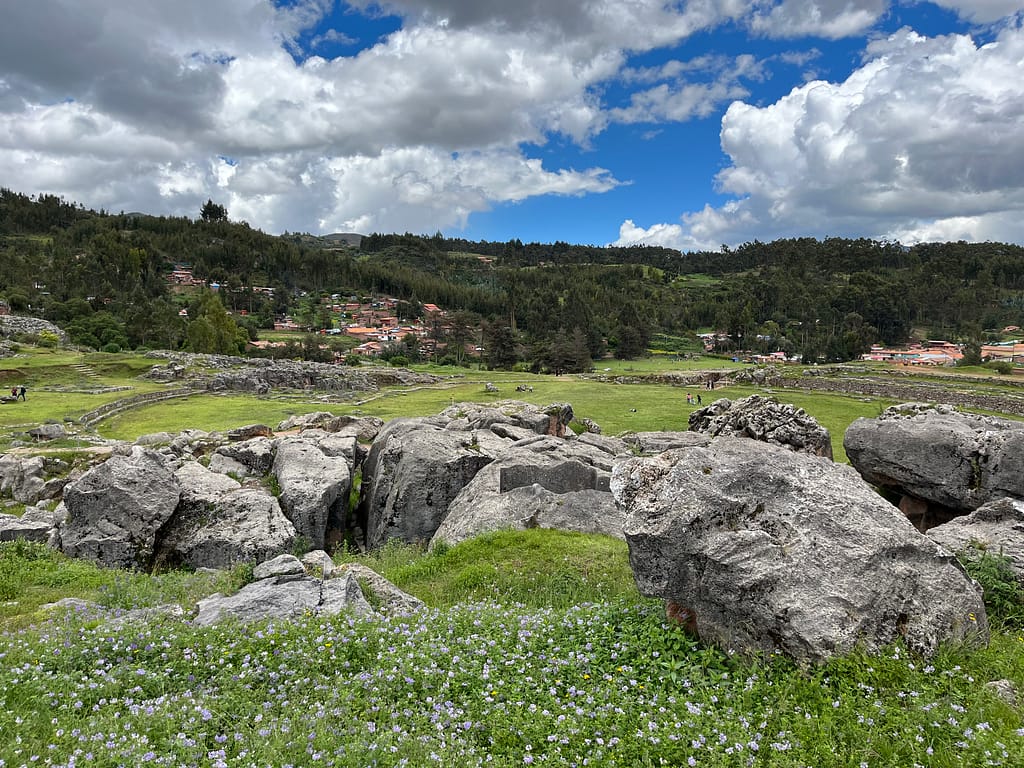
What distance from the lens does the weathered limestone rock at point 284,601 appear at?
8.06m

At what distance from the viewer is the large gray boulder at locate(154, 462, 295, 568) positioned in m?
13.8

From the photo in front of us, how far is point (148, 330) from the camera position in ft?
363

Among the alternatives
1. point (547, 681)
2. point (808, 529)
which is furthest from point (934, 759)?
point (547, 681)

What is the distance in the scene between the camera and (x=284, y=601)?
8461 mm

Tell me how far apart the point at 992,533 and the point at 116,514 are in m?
18.7

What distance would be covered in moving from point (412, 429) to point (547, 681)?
16.0 metres

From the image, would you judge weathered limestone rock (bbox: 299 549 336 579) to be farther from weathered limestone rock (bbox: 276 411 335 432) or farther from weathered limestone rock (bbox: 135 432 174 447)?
weathered limestone rock (bbox: 135 432 174 447)

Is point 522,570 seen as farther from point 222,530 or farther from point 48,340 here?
point 48,340

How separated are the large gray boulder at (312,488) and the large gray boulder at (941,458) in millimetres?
16558

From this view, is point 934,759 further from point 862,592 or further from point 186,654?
point 186,654

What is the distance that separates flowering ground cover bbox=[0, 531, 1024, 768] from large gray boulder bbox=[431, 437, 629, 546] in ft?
19.6

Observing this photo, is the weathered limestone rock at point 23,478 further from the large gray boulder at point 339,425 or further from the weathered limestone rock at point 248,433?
the large gray boulder at point 339,425

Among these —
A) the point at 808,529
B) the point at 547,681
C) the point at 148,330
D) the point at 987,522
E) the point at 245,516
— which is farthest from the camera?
the point at 148,330

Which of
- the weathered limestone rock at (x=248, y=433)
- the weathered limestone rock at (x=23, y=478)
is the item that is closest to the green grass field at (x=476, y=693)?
the weathered limestone rock at (x=23, y=478)
